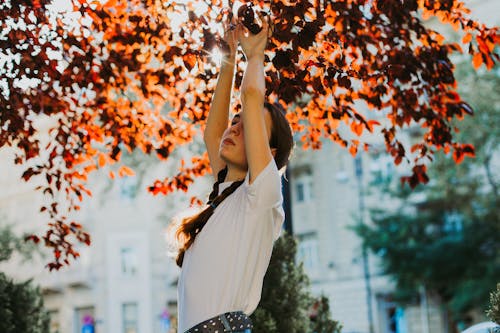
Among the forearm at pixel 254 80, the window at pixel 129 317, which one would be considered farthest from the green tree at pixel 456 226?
the forearm at pixel 254 80

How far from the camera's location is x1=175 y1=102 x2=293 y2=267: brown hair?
9.83ft

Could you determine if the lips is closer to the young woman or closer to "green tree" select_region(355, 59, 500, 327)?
the young woman

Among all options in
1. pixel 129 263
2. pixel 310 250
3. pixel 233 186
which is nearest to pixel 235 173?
pixel 233 186

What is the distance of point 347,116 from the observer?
637cm

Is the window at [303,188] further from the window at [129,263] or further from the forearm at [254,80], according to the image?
the forearm at [254,80]

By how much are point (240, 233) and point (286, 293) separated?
15.8 feet

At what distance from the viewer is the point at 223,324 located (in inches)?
109

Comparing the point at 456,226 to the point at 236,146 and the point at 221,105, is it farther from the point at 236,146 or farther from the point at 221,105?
the point at 236,146

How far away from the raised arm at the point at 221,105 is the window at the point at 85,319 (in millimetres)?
37191

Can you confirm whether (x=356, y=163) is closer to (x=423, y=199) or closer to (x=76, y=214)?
(x=423, y=199)

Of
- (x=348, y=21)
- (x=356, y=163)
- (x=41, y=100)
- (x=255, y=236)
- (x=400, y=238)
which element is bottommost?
(x=255, y=236)

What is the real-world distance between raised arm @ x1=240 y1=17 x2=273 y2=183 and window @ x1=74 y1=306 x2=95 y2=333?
124ft

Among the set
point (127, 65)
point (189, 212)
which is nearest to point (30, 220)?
point (127, 65)

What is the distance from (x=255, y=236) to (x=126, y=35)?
424cm
